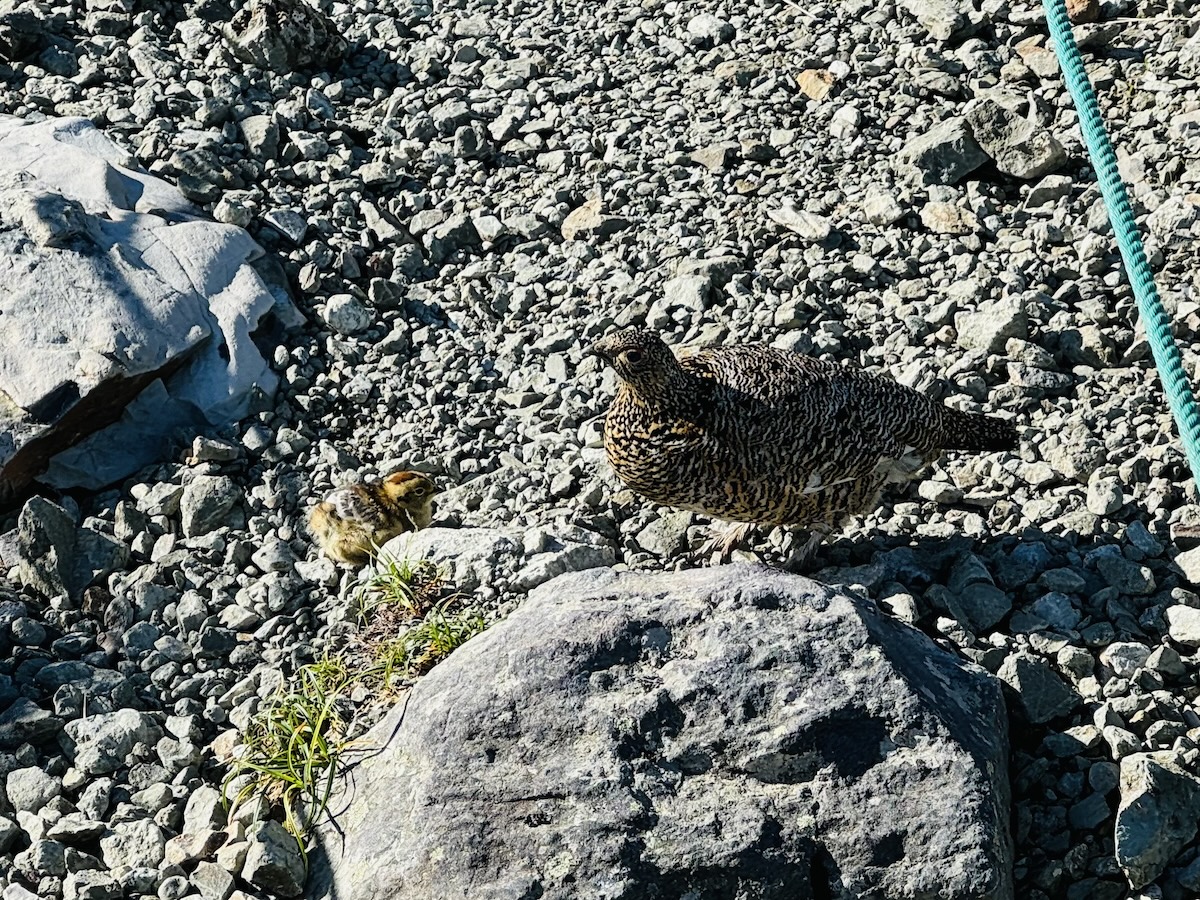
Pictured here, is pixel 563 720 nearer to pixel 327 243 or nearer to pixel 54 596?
pixel 54 596

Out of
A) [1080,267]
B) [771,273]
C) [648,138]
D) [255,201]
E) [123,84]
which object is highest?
[123,84]

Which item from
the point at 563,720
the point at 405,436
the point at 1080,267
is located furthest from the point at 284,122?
the point at 563,720

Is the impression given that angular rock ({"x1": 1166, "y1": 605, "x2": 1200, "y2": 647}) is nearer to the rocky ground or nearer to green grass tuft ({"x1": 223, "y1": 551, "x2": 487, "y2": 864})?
the rocky ground

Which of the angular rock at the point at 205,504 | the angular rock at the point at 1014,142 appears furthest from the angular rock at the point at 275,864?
the angular rock at the point at 1014,142

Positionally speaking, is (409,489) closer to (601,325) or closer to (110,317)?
(601,325)

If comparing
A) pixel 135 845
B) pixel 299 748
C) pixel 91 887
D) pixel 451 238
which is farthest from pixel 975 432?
pixel 91 887

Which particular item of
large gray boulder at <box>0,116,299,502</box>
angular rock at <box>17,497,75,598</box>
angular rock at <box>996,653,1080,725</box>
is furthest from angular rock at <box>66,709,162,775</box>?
angular rock at <box>996,653,1080,725</box>

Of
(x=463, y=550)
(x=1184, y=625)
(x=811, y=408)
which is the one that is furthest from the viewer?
(x=463, y=550)

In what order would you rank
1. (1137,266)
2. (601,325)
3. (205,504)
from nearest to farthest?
(1137,266) → (205,504) → (601,325)
